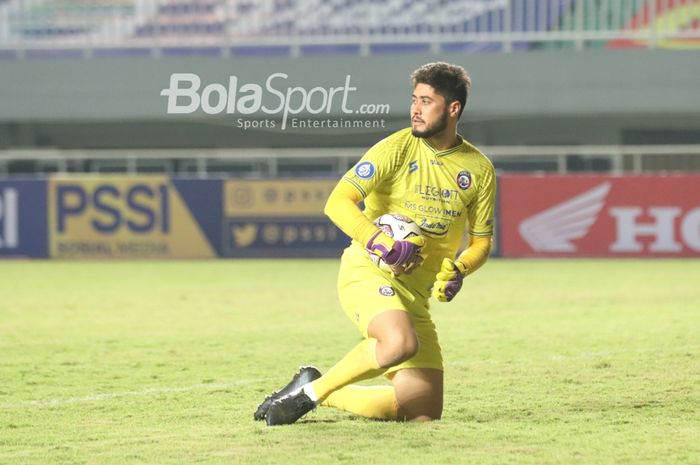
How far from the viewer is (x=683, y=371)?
857 centimetres

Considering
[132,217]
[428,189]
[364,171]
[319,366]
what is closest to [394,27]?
[132,217]

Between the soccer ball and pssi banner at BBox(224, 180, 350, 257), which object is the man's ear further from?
pssi banner at BBox(224, 180, 350, 257)

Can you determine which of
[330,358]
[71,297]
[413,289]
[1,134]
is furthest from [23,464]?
[1,134]

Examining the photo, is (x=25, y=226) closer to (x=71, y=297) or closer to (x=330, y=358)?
(x=71, y=297)

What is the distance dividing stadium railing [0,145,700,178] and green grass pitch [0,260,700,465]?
14.0 feet

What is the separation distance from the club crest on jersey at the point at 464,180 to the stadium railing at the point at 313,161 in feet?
45.8

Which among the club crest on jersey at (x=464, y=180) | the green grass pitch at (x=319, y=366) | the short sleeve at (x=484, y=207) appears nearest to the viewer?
the green grass pitch at (x=319, y=366)

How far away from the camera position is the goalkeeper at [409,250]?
6387 millimetres

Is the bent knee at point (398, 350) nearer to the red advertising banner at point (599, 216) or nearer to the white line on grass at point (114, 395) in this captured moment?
the white line on grass at point (114, 395)

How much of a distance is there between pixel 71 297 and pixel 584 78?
11804mm

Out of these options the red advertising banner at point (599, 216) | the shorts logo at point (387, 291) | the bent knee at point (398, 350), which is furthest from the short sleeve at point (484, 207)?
the red advertising banner at point (599, 216)

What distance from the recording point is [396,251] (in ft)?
20.4

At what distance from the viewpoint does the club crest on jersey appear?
6750 millimetres

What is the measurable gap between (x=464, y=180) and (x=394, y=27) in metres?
17.9
